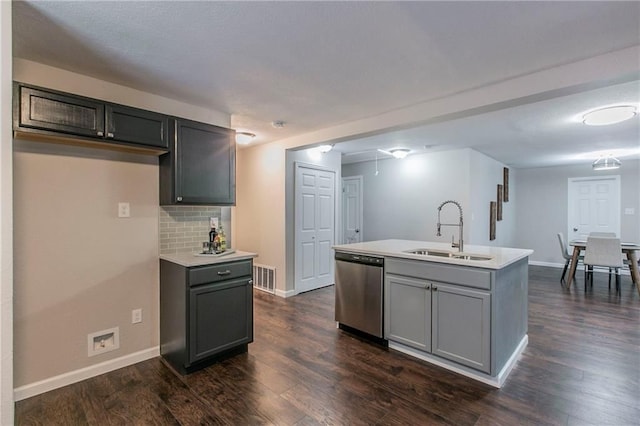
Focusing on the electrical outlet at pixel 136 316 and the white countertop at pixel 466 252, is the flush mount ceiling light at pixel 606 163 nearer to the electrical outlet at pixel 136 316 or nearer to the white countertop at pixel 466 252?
the white countertop at pixel 466 252

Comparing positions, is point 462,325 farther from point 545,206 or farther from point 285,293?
point 545,206

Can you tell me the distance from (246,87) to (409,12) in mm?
1504

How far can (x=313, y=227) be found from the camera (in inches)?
200

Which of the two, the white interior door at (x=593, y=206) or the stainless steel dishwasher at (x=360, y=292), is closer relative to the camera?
the stainless steel dishwasher at (x=360, y=292)

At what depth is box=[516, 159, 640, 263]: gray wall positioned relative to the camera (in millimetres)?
7066

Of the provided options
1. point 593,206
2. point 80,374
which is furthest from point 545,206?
point 80,374

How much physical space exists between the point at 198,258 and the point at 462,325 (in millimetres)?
2240

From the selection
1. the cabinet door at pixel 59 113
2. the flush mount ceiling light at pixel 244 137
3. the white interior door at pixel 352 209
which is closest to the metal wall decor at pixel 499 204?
the white interior door at pixel 352 209

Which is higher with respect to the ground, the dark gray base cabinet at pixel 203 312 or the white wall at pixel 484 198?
the white wall at pixel 484 198

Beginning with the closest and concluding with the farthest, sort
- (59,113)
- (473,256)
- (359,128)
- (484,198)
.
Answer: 1. (59,113)
2. (473,256)
3. (359,128)
4. (484,198)

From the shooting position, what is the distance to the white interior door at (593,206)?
21.8 feet

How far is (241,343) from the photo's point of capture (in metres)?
2.78

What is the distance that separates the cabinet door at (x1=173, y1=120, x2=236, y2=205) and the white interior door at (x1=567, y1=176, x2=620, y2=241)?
7.45 meters

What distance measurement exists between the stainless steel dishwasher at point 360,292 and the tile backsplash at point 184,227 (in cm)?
146
